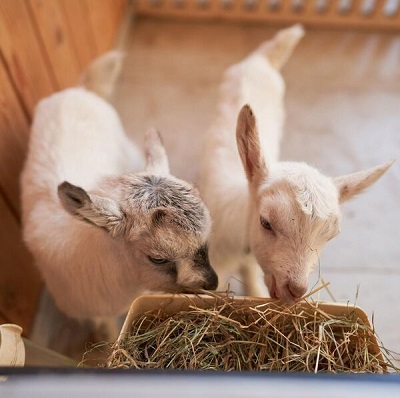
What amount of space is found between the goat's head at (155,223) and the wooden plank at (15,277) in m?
0.71

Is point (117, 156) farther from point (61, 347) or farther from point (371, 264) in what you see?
point (371, 264)

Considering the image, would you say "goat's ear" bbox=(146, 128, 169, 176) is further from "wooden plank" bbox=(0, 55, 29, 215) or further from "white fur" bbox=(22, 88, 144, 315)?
"wooden plank" bbox=(0, 55, 29, 215)

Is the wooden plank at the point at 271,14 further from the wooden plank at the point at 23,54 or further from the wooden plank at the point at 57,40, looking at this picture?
Answer: the wooden plank at the point at 23,54

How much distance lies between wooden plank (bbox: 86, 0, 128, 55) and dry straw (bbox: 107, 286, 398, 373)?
2.21 meters

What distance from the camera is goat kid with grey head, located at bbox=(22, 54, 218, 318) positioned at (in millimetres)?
1284

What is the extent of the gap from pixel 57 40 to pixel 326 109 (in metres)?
1.92

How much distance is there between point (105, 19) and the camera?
2.98 metres

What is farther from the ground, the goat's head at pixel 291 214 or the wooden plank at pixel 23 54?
the wooden plank at pixel 23 54

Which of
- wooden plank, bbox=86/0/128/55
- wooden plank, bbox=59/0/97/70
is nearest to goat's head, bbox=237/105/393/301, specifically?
wooden plank, bbox=59/0/97/70

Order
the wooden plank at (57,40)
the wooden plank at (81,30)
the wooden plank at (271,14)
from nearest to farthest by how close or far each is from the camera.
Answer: the wooden plank at (57,40) → the wooden plank at (81,30) → the wooden plank at (271,14)

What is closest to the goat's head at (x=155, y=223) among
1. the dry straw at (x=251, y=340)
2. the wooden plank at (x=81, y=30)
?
the dry straw at (x=251, y=340)

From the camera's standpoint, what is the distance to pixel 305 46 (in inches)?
134

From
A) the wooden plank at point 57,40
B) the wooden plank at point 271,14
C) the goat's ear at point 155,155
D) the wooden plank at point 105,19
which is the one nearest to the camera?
the goat's ear at point 155,155

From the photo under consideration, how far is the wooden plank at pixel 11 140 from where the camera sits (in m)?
1.80
